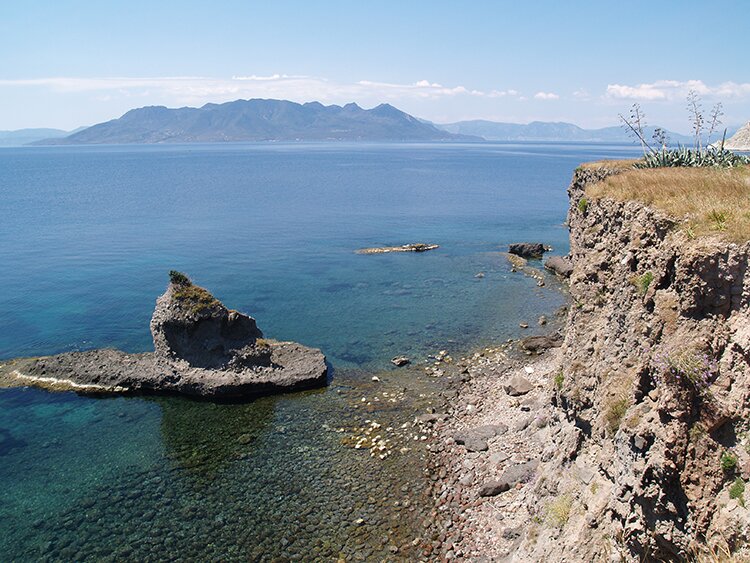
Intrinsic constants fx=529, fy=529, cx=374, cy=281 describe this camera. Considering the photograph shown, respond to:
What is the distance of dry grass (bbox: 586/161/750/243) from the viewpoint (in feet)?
48.8

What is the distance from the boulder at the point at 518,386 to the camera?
3111 centimetres

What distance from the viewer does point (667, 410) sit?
45.9 feet

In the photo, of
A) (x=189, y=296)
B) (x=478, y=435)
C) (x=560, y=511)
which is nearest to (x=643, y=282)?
(x=560, y=511)

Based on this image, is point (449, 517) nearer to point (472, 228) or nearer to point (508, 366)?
point (508, 366)

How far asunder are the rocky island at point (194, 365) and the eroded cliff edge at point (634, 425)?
48.8ft

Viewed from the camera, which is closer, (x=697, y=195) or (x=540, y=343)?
(x=697, y=195)

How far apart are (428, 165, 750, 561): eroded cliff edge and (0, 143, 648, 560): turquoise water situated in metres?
4.89

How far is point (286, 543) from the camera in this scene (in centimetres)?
2170

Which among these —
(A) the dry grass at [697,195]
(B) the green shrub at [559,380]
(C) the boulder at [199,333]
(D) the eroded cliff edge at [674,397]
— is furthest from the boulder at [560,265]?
(D) the eroded cliff edge at [674,397]

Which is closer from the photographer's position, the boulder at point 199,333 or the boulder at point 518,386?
the boulder at point 518,386

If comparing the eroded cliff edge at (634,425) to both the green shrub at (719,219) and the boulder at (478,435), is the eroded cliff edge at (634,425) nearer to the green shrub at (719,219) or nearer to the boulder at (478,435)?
the green shrub at (719,219)

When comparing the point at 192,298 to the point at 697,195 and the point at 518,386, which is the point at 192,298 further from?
the point at 697,195

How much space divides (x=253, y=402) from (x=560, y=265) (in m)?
40.9

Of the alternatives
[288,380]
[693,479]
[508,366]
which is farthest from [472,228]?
[693,479]
